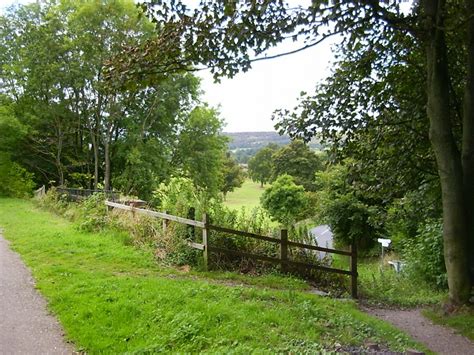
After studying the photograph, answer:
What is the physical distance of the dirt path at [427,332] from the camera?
6.34 metres

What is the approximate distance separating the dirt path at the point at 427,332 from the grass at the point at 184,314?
48 cm

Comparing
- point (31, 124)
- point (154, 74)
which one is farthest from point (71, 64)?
point (154, 74)

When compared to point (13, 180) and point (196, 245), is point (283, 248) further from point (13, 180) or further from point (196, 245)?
point (13, 180)

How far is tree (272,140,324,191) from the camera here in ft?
198

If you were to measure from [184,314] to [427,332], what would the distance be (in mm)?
4069

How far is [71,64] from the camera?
101ft

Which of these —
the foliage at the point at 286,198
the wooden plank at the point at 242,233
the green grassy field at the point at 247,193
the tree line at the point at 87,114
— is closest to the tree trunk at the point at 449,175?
the wooden plank at the point at 242,233

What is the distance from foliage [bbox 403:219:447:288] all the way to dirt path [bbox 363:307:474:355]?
342 centimetres

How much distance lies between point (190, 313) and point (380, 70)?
22.5 feet

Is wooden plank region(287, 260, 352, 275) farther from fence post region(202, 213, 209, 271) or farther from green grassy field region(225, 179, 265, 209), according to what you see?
green grassy field region(225, 179, 265, 209)

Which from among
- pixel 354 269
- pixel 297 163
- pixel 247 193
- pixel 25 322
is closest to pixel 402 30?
pixel 354 269

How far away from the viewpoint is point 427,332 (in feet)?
23.5

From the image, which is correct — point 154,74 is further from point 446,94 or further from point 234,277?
point 446,94

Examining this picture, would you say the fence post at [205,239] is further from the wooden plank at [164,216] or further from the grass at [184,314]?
the grass at [184,314]
